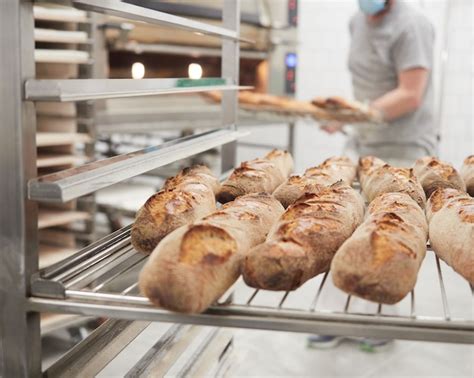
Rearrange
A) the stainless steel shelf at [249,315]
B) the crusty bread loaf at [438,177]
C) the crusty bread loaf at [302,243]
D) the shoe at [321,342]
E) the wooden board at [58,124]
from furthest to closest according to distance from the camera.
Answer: the shoe at [321,342] → the wooden board at [58,124] → the crusty bread loaf at [438,177] → the crusty bread loaf at [302,243] → the stainless steel shelf at [249,315]

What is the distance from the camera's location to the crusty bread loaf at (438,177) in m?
1.47

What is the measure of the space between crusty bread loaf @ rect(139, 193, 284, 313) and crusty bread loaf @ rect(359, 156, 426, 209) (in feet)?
1.47

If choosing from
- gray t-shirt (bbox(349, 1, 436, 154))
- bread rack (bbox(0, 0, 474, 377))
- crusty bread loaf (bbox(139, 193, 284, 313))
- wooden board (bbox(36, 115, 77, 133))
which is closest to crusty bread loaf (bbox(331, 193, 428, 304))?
bread rack (bbox(0, 0, 474, 377))

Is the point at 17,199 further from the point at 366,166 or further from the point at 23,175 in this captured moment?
the point at 366,166

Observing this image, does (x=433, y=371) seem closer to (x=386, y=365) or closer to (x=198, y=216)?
(x=386, y=365)

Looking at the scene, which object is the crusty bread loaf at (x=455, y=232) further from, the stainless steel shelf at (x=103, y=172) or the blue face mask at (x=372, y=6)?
the blue face mask at (x=372, y=6)

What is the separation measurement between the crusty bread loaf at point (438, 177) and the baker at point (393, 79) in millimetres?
1553

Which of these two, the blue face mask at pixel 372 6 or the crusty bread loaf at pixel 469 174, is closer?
the crusty bread loaf at pixel 469 174

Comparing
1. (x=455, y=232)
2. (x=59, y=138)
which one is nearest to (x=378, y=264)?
(x=455, y=232)

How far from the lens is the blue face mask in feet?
10.2

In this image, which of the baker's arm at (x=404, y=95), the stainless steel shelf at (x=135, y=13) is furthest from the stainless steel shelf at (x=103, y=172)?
the baker's arm at (x=404, y=95)

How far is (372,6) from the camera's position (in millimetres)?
3121

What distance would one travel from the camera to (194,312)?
2.70 feet

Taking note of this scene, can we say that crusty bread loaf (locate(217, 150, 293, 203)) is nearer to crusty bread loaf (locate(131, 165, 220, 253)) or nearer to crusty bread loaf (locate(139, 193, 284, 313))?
crusty bread loaf (locate(131, 165, 220, 253))
